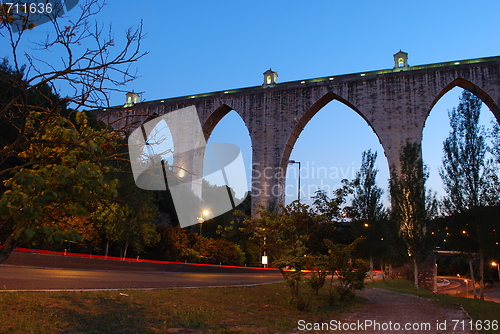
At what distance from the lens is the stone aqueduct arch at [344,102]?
2669 cm

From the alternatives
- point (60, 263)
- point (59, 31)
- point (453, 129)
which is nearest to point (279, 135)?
point (453, 129)

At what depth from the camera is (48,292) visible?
20.3 feet

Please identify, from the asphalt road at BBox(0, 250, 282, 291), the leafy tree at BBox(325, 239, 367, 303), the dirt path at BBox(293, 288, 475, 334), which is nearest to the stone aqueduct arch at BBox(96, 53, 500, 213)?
the asphalt road at BBox(0, 250, 282, 291)

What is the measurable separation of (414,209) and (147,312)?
13.2m

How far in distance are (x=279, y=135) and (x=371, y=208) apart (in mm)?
11406

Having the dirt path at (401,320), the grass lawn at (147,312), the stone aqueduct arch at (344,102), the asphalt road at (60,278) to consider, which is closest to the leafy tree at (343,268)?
the dirt path at (401,320)

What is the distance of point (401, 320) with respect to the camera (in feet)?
24.5

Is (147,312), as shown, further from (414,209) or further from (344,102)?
(344,102)

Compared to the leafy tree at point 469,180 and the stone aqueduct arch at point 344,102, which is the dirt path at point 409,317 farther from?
the stone aqueduct arch at point 344,102

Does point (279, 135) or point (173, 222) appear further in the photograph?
point (279, 135)

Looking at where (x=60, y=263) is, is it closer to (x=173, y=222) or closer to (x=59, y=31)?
(x=59, y=31)

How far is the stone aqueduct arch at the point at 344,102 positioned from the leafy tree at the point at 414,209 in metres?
8.78

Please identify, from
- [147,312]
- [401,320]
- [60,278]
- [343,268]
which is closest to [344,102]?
[343,268]

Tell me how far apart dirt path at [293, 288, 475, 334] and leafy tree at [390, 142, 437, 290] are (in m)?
6.19
